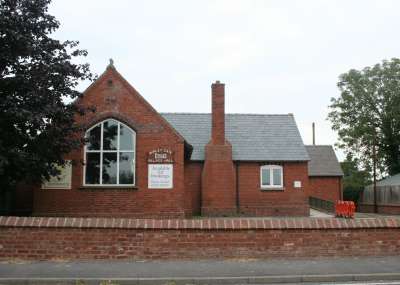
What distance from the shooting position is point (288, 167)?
29.2m

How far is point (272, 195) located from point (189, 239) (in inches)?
715

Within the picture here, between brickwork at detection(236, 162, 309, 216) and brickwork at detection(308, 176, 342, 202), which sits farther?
brickwork at detection(308, 176, 342, 202)

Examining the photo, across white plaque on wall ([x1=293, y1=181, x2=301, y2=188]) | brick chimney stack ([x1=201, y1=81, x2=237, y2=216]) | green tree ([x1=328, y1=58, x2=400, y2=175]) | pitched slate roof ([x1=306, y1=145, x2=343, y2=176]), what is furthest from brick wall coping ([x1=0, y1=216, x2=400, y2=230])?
green tree ([x1=328, y1=58, x2=400, y2=175])

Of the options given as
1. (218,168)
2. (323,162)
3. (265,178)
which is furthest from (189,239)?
(323,162)

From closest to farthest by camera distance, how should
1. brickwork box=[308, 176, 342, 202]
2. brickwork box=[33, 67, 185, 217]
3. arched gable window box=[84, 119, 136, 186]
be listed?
brickwork box=[33, 67, 185, 217]
arched gable window box=[84, 119, 136, 186]
brickwork box=[308, 176, 342, 202]

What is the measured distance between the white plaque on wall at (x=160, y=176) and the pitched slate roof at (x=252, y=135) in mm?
8768

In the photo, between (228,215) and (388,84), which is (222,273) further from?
(388,84)

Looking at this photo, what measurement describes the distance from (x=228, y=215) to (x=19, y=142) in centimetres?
1528

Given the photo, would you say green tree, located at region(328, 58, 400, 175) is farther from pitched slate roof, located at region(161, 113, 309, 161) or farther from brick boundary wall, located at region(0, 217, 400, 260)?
brick boundary wall, located at region(0, 217, 400, 260)

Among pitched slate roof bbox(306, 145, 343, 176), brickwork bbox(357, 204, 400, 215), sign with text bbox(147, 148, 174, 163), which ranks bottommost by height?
brickwork bbox(357, 204, 400, 215)

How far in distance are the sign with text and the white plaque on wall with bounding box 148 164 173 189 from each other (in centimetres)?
20

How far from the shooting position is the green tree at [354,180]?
153 ft

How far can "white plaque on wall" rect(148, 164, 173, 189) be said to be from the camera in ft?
65.5

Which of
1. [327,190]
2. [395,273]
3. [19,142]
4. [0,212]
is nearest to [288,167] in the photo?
[327,190]
